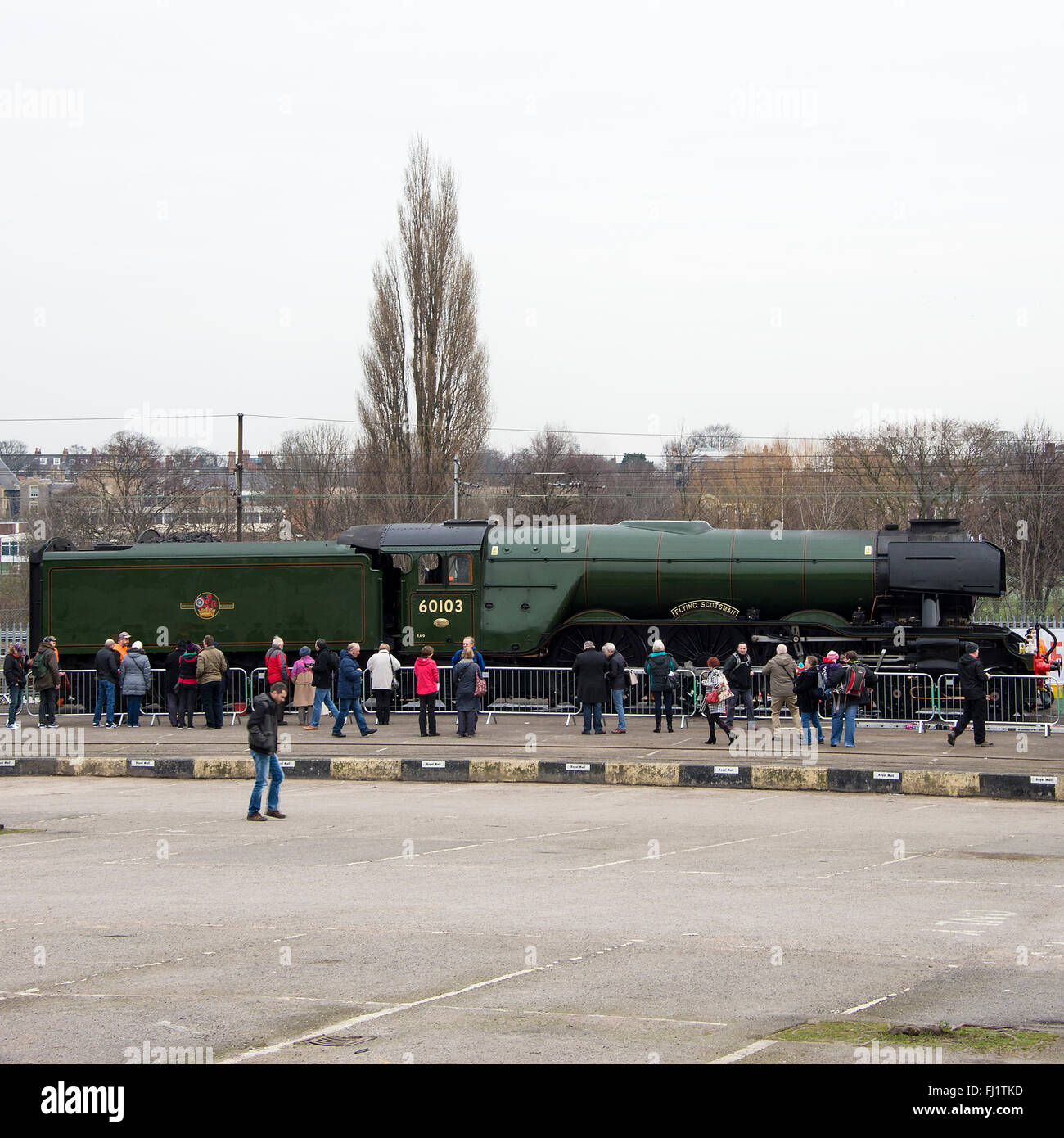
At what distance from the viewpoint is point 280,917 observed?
31.4 feet

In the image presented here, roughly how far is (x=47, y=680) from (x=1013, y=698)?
16.7 m

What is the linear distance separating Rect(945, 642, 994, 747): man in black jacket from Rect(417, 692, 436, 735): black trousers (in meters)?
8.02

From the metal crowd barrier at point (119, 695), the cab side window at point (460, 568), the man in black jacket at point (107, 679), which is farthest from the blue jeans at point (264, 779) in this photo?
the cab side window at point (460, 568)

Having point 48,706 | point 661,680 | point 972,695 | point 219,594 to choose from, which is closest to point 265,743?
point 661,680

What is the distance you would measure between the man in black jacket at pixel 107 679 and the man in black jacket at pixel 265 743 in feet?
33.3

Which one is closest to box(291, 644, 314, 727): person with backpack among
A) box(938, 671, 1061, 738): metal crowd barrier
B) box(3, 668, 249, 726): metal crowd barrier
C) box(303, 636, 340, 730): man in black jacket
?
box(303, 636, 340, 730): man in black jacket

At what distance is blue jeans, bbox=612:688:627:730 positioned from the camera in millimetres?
22059

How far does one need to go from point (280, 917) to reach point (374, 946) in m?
1.20

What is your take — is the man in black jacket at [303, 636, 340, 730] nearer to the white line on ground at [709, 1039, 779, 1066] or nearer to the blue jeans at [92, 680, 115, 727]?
the blue jeans at [92, 680, 115, 727]

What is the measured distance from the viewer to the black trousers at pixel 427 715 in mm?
21484

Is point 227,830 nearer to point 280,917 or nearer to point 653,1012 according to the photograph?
point 280,917

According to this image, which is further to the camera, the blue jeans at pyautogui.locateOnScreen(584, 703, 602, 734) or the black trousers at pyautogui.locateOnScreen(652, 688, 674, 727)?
the black trousers at pyautogui.locateOnScreen(652, 688, 674, 727)

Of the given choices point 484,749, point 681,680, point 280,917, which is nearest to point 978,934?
point 280,917

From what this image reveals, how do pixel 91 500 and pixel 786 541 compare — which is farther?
pixel 91 500
